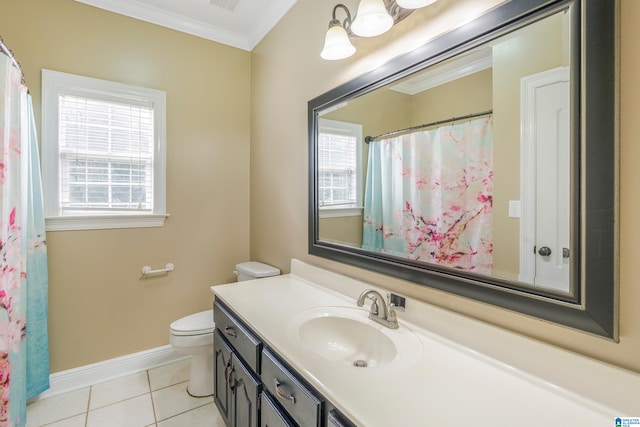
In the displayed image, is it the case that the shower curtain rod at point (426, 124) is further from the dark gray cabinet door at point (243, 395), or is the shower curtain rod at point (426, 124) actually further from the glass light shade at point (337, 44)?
the dark gray cabinet door at point (243, 395)

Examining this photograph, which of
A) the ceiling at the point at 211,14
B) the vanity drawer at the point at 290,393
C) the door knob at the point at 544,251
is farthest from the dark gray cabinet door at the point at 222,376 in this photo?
the ceiling at the point at 211,14

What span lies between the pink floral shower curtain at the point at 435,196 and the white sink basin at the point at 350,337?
0.32m

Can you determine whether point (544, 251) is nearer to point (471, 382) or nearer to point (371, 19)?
point (471, 382)

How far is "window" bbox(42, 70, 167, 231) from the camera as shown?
199 centimetres

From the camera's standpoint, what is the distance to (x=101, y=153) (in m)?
2.16

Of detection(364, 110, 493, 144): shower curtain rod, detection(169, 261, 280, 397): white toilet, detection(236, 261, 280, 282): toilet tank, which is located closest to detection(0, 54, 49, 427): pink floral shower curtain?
detection(169, 261, 280, 397): white toilet

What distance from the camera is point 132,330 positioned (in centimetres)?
230

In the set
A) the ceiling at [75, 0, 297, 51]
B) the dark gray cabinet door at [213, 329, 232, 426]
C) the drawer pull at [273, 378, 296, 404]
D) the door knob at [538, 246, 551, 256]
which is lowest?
the dark gray cabinet door at [213, 329, 232, 426]

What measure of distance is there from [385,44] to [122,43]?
1987 millimetres

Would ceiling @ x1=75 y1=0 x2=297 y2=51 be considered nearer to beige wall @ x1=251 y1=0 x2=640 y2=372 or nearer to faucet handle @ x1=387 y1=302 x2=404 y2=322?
beige wall @ x1=251 y1=0 x2=640 y2=372

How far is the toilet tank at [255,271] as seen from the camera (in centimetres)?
224

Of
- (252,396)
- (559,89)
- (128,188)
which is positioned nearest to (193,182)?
(128,188)

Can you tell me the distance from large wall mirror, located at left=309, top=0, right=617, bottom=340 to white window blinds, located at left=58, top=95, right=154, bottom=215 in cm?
168

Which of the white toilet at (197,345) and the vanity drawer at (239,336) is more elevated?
the vanity drawer at (239,336)
